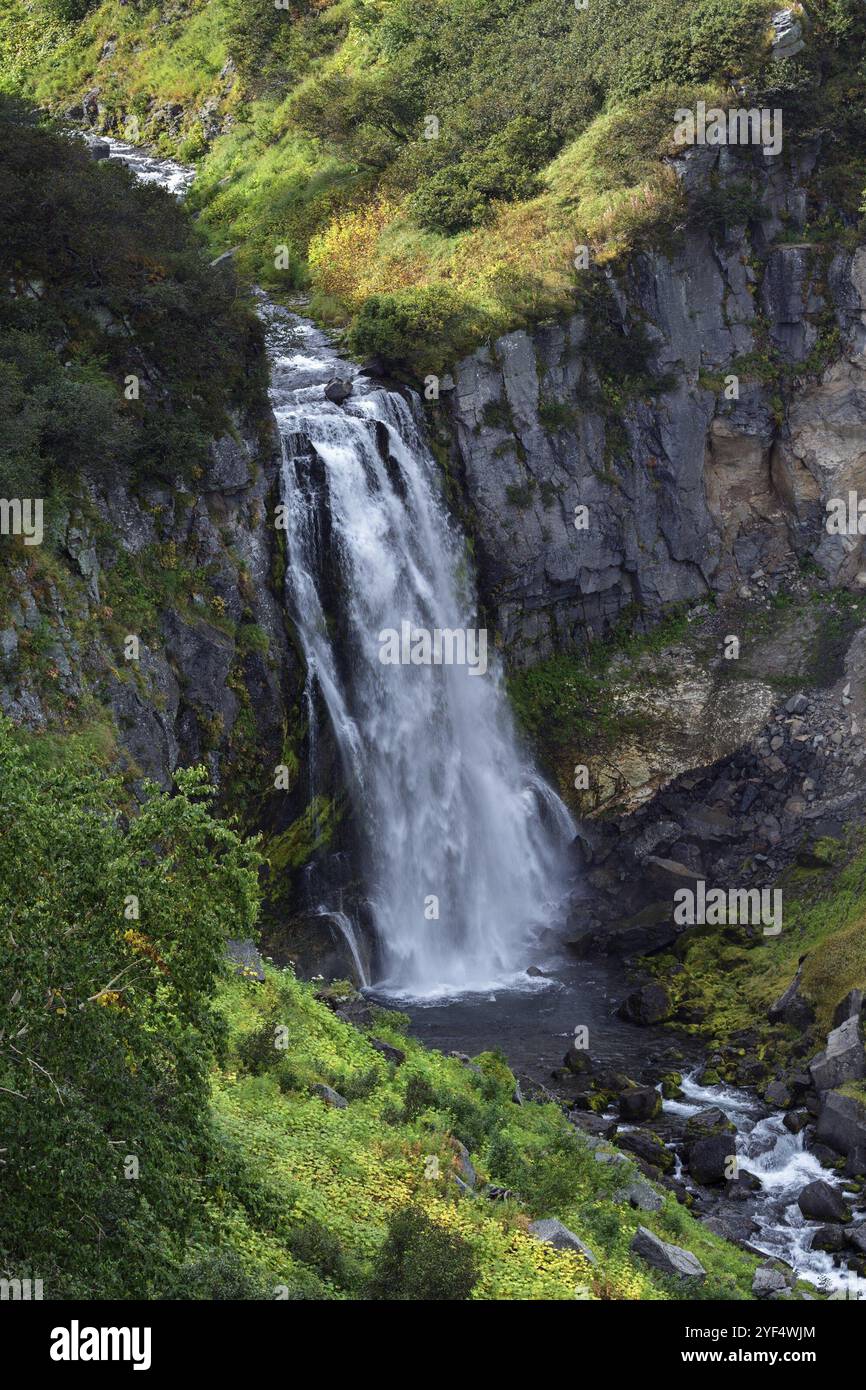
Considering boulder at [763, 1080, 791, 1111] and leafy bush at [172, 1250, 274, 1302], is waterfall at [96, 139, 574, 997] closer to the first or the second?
boulder at [763, 1080, 791, 1111]

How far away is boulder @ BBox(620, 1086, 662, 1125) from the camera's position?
979 inches

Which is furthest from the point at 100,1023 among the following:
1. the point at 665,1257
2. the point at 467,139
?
the point at 467,139

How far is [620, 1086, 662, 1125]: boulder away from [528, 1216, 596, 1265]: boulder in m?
8.69

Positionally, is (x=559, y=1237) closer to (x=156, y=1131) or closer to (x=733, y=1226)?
(x=733, y=1226)

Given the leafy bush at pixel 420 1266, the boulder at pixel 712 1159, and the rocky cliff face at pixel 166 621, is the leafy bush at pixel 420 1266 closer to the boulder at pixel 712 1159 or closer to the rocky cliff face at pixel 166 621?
the boulder at pixel 712 1159

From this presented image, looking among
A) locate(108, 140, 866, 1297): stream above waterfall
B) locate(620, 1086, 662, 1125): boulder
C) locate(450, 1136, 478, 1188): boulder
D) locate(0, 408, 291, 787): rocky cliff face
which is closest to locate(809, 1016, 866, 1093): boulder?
locate(108, 140, 866, 1297): stream above waterfall

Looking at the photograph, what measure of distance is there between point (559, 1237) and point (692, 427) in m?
27.3

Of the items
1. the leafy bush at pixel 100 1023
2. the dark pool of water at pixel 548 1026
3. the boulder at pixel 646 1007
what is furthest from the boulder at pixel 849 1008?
the leafy bush at pixel 100 1023

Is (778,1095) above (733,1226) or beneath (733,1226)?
above

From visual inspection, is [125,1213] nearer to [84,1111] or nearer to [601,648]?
[84,1111]

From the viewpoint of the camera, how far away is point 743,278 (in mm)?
39000

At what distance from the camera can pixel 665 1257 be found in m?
17.3

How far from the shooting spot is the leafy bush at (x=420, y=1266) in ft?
42.2

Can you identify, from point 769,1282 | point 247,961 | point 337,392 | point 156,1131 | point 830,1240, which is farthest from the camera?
point 337,392
